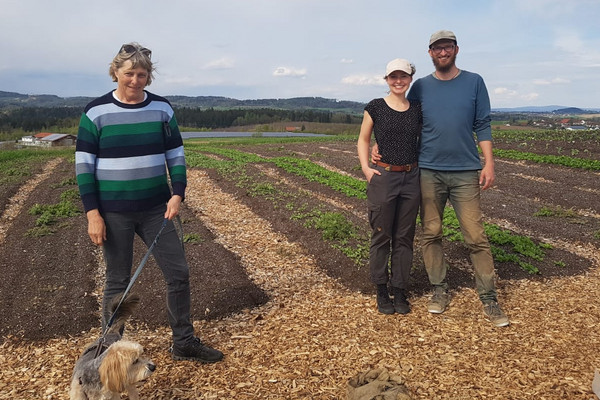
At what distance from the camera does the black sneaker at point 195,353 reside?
379 cm

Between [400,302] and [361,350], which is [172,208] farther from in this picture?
[400,302]

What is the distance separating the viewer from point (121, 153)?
10.6 ft

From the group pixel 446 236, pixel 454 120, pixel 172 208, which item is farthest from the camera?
pixel 446 236

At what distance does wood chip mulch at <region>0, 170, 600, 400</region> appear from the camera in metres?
3.49

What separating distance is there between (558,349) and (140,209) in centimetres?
401

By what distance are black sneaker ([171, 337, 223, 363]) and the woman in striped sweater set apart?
1.32ft

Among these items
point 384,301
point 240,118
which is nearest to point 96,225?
point 384,301

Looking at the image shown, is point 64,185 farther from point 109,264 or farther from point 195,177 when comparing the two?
point 109,264

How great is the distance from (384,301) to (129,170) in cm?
306

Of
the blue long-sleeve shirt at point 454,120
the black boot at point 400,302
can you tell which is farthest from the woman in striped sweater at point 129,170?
the blue long-sleeve shirt at point 454,120

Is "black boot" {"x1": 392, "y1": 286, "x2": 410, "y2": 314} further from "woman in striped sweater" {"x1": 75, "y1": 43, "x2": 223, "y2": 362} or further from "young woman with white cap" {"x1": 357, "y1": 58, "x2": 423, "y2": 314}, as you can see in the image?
"woman in striped sweater" {"x1": 75, "y1": 43, "x2": 223, "y2": 362}

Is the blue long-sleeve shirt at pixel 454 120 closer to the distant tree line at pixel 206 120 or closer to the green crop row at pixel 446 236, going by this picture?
the green crop row at pixel 446 236

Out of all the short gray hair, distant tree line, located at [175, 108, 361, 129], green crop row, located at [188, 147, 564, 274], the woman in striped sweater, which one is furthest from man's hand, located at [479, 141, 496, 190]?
distant tree line, located at [175, 108, 361, 129]

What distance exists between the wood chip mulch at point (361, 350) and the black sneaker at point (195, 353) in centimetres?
6
